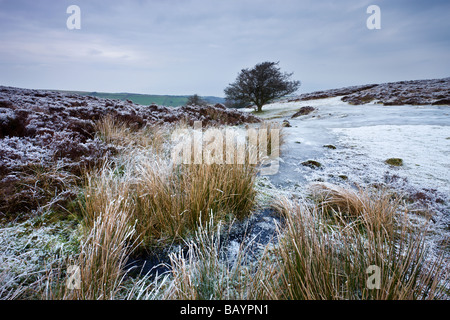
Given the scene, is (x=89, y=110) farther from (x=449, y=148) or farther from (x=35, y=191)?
(x=449, y=148)

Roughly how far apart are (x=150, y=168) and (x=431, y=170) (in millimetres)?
4194

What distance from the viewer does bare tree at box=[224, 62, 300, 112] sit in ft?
70.6

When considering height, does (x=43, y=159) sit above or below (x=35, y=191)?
above

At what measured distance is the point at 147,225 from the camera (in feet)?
5.72

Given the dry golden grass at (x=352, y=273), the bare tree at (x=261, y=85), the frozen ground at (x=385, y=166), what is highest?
the bare tree at (x=261, y=85)

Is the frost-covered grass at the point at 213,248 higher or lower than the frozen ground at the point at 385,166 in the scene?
lower

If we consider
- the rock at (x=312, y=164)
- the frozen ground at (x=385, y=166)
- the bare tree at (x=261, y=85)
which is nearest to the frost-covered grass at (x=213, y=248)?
the frozen ground at (x=385, y=166)

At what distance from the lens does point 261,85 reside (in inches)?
846

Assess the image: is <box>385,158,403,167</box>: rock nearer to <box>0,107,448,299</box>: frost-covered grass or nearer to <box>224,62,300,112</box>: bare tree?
<box>0,107,448,299</box>: frost-covered grass

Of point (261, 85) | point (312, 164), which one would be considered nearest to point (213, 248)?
point (312, 164)

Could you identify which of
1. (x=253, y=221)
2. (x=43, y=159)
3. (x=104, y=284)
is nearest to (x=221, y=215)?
(x=253, y=221)

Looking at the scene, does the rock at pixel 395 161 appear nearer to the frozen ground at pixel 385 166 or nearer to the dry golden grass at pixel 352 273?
the frozen ground at pixel 385 166

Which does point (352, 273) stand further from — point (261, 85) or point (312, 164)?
point (261, 85)

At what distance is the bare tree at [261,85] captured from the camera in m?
21.5
